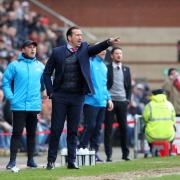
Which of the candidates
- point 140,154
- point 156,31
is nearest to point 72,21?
point 156,31

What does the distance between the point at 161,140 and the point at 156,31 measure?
13.8 meters

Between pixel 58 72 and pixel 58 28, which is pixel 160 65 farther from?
pixel 58 72

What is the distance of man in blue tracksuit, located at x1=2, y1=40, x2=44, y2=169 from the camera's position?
53.4ft

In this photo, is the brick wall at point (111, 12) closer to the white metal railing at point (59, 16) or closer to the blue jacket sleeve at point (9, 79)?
the white metal railing at point (59, 16)

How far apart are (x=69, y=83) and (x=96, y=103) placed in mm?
2459

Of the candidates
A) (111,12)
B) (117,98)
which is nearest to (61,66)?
(117,98)

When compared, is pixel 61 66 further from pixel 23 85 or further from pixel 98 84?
pixel 98 84

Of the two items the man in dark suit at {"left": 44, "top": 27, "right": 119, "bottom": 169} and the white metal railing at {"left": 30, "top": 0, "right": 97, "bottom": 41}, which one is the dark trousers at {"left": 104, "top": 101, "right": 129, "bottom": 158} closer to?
the man in dark suit at {"left": 44, "top": 27, "right": 119, "bottom": 169}

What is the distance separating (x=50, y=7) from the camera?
32.8 meters

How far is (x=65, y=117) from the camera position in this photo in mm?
15844

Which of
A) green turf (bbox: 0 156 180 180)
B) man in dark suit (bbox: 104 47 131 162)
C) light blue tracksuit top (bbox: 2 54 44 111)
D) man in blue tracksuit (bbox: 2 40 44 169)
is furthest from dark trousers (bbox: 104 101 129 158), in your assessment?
light blue tracksuit top (bbox: 2 54 44 111)

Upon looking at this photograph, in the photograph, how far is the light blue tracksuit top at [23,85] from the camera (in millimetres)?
16297

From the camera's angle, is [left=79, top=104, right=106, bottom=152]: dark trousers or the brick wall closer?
[left=79, top=104, right=106, bottom=152]: dark trousers

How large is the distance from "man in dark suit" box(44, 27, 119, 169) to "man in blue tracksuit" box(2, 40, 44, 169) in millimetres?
727
